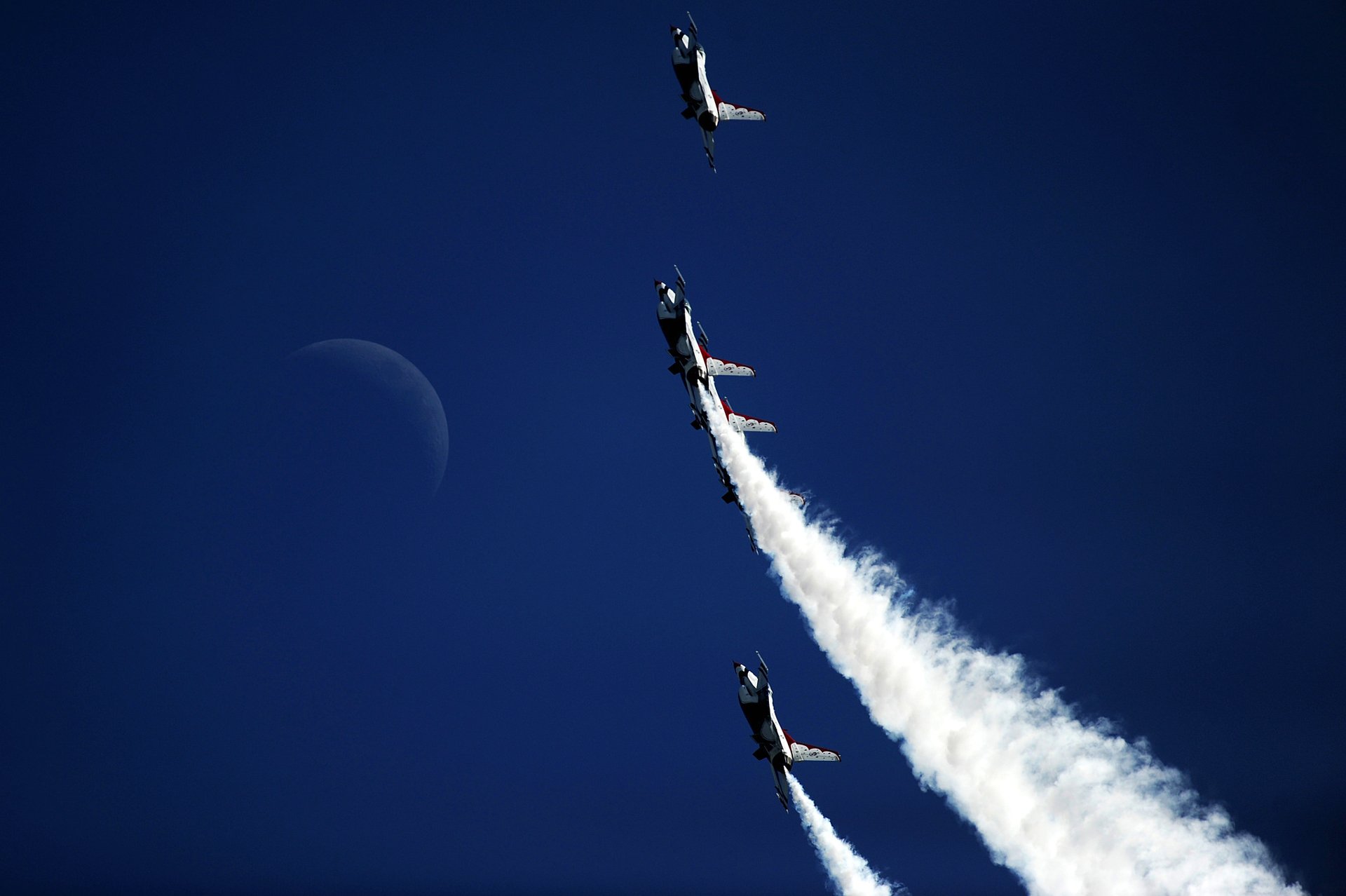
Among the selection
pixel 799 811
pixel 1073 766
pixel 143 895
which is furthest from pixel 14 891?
pixel 1073 766

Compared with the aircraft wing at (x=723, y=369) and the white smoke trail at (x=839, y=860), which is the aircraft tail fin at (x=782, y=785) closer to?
the white smoke trail at (x=839, y=860)

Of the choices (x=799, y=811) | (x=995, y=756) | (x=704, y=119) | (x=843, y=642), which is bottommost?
(x=799, y=811)

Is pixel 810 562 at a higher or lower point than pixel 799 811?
higher

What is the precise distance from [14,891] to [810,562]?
150 m

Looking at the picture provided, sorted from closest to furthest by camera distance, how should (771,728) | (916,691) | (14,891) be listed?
(771,728)
(916,691)
(14,891)

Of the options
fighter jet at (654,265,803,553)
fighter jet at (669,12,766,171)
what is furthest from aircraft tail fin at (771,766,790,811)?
fighter jet at (669,12,766,171)

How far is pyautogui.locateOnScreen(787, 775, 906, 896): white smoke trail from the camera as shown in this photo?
86.6 meters

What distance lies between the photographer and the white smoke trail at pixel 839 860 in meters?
86.6

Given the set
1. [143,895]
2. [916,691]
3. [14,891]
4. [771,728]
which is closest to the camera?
[771,728]

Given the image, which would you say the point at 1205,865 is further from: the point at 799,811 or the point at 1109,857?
the point at 799,811

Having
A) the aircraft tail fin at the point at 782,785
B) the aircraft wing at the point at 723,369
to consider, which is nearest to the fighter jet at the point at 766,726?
the aircraft tail fin at the point at 782,785

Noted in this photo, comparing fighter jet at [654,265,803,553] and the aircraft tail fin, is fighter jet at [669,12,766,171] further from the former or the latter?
the aircraft tail fin

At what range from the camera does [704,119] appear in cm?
8925

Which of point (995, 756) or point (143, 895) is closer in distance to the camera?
point (995, 756)
